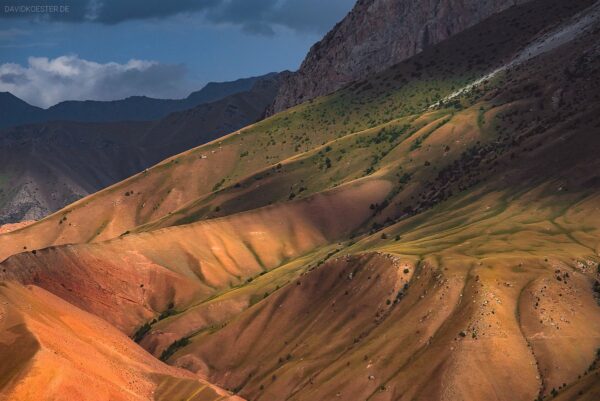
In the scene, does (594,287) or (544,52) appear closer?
(594,287)

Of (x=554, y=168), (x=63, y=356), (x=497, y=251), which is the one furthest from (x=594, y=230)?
(x=63, y=356)

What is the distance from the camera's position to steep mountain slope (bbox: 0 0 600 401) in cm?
8988

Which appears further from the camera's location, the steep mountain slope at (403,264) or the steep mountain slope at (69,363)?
the steep mountain slope at (403,264)

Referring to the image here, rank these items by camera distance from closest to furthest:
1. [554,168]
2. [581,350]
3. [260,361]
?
[581,350]
[260,361]
[554,168]

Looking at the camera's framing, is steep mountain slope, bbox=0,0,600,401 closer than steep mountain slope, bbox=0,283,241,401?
No

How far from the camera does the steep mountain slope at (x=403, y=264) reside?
8988cm

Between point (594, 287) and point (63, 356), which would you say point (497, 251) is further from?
point (63, 356)

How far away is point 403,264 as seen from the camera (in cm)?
10769

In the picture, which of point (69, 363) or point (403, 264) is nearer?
point (69, 363)

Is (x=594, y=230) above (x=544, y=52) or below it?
below

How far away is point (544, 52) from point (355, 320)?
101872 mm

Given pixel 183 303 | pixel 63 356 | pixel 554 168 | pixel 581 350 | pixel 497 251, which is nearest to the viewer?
pixel 581 350

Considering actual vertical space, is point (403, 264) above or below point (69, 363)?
below

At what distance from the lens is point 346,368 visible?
96812 mm
